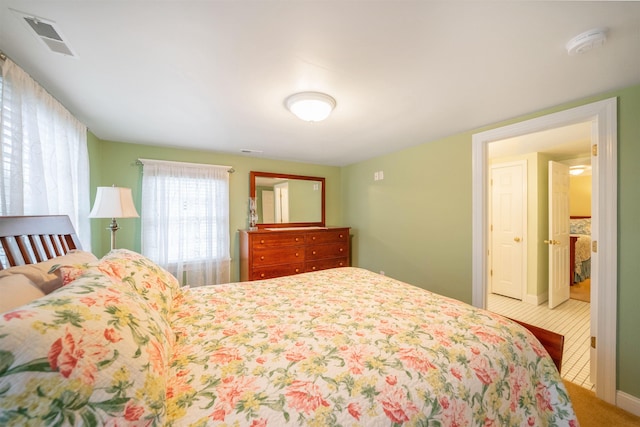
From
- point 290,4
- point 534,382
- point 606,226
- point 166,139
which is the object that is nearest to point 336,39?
→ point 290,4

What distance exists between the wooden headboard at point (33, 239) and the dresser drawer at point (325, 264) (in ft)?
8.74

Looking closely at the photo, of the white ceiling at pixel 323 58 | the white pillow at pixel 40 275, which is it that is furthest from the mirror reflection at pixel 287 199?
the white pillow at pixel 40 275

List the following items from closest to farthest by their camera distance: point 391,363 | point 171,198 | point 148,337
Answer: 1. point 148,337
2. point 391,363
3. point 171,198

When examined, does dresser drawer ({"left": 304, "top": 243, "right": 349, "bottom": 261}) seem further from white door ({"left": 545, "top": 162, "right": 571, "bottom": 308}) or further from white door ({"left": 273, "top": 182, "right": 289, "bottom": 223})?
white door ({"left": 545, "top": 162, "right": 571, "bottom": 308})

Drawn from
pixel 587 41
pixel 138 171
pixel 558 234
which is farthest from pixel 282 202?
pixel 558 234

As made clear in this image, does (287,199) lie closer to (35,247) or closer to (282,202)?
(282,202)

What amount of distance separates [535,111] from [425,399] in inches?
100

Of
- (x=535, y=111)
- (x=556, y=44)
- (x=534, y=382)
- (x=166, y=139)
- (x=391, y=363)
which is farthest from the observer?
(x=166, y=139)

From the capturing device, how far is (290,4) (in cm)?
105

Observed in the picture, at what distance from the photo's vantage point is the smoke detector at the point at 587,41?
1.19 m

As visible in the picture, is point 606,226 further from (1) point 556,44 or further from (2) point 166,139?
(2) point 166,139

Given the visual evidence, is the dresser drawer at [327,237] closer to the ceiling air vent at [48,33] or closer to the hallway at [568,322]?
the hallway at [568,322]

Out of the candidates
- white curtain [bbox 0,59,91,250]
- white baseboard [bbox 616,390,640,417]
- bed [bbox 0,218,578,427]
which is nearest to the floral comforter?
bed [bbox 0,218,578,427]

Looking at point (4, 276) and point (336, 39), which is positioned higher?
point (336, 39)
